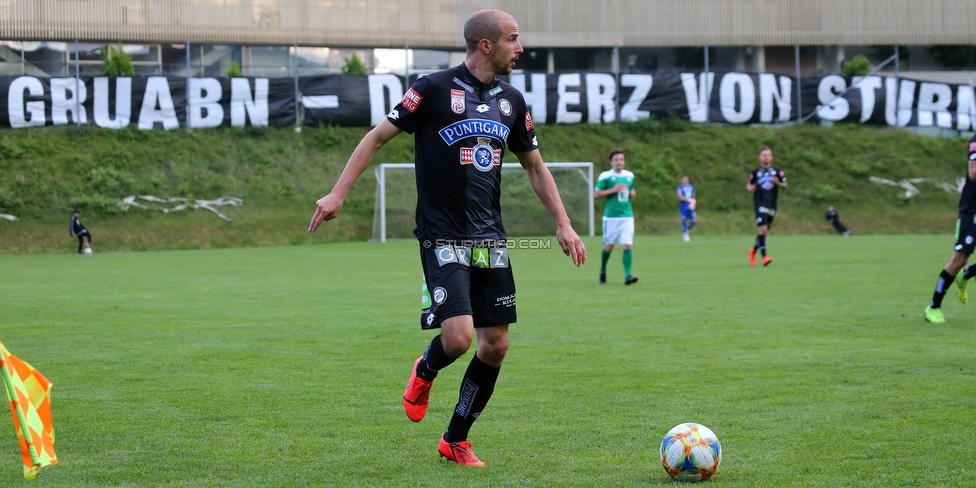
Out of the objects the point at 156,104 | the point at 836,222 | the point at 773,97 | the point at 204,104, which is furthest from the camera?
the point at 773,97

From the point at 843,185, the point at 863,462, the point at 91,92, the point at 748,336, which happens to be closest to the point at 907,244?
the point at 843,185

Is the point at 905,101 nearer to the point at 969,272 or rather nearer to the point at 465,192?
the point at 969,272

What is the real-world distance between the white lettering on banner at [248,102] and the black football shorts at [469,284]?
107 ft

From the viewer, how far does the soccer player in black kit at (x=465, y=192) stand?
4.84 metres

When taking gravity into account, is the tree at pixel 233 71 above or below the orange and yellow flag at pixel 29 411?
above

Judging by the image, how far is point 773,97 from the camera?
130 ft

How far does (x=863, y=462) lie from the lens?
4.72 m

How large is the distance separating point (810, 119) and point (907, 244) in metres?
15.4

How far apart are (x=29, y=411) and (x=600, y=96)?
3637cm

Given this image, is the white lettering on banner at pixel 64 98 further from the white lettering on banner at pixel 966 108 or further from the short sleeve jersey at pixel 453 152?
the white lettering on banner at pixel 966 108

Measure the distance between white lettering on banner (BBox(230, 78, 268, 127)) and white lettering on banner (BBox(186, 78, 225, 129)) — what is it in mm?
434

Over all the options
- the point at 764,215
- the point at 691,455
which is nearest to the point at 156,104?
the point at 764,215

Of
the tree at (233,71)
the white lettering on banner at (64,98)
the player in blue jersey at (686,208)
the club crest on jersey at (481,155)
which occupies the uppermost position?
the tree at (233,71)

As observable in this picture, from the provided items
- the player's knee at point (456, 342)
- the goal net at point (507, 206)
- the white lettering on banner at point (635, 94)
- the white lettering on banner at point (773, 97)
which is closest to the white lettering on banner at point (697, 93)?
the white lettering on banner at point (635, 94)
